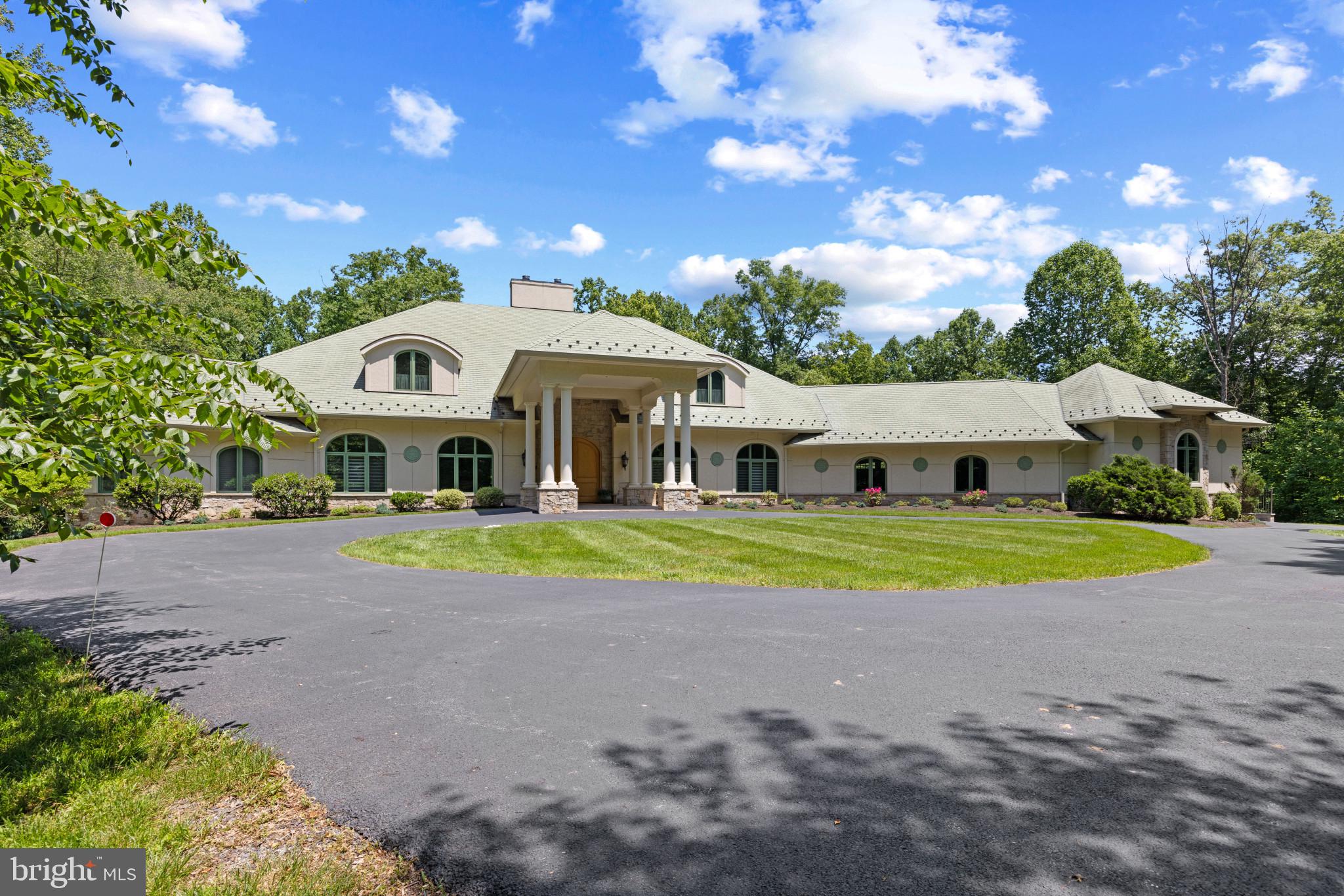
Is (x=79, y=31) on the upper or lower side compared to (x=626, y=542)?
upper

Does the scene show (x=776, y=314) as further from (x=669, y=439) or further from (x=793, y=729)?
(x=793, y=729)

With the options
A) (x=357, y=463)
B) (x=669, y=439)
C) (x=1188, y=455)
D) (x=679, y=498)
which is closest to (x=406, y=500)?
(x=357, y=463)

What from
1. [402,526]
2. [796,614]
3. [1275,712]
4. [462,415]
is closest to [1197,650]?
[1275,712]

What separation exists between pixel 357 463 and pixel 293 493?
9.01 feet

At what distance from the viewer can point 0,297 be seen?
13.5ft

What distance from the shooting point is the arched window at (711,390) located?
2889cm

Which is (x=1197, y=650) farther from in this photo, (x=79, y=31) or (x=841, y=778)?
(x=79, y=31)

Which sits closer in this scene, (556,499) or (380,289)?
(556,499)

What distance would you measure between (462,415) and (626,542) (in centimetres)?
1327

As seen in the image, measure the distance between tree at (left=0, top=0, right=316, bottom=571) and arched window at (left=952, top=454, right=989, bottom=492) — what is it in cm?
2821

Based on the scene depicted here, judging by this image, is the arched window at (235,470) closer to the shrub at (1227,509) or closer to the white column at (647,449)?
the white column at (647,449)

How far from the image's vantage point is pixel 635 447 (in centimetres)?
2608

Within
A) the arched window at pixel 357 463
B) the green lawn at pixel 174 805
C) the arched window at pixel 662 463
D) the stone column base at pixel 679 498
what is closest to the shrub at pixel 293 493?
the arched window at pixel 357 463

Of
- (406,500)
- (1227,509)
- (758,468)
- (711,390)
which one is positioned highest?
(711,390)
